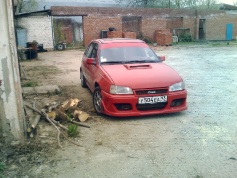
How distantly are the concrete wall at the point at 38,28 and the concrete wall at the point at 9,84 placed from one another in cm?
1937

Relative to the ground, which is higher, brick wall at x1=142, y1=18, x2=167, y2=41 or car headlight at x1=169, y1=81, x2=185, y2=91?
brick wall at x1=142, y1=18, x2=167, y2=41

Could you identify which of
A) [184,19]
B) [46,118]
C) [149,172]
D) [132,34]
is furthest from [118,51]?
[184,19]

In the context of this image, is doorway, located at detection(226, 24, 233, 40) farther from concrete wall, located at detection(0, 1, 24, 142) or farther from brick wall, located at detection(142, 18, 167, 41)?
concrete wall, located at detection(0, 1, 24, 142)

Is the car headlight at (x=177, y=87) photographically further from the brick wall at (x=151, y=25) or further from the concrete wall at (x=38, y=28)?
the brick wall at (x=151, y=25)

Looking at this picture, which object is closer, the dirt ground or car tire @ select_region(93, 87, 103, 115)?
the dirt ground

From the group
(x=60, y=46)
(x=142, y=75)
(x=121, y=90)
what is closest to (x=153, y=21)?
(x=60, y=46)

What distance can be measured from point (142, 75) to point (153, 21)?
23644 mm

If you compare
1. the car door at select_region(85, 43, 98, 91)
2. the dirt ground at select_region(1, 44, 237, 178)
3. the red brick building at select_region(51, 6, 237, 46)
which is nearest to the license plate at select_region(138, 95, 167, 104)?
the dirt ground at select_region(1, 44, 237, 178)

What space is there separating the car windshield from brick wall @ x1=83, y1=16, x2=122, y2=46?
18.7 m

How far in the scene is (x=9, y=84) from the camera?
4168 millimetres

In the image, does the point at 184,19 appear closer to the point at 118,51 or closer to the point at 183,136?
the point at 118,51

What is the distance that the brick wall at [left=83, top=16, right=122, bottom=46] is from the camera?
25.2 m

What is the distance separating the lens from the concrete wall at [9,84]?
4023mm

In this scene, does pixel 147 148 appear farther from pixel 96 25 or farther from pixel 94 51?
pixel 96 25
